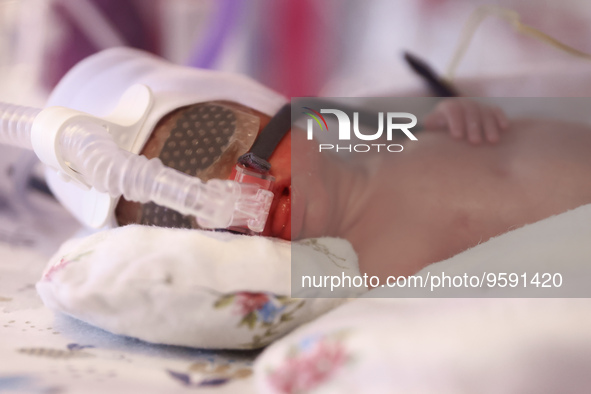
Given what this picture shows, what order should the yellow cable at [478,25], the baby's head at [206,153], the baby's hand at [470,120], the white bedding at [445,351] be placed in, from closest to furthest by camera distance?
the white bedding at [445,351], the baby's head at [206,153], the baby's hand at [470,120], the yellow cable at [478,25]

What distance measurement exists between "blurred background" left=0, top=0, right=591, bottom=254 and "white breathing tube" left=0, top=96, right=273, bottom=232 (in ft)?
1.85

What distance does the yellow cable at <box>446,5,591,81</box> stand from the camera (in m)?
1.15

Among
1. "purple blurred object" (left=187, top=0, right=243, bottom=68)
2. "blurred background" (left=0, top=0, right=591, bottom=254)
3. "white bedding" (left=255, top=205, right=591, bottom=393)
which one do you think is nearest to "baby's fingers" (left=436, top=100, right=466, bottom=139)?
"blurred background" (left=0, top=0, right=591, bottom=254)

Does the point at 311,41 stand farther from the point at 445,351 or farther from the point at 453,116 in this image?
the point at 445,351

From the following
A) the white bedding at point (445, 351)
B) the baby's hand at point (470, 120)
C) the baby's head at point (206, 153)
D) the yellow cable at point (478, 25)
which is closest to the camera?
the white bedding at point (445, 351)

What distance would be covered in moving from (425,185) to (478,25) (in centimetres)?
57

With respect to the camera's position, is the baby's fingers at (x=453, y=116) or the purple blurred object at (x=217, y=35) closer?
the baby's fingers at (x=453, y=116)

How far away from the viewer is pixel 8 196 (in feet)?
3.61

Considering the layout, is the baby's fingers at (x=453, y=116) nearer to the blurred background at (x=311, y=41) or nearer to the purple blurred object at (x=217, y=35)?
the blurred background at (x=311, y=41)

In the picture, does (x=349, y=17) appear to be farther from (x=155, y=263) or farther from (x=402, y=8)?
(x=155, y=263)

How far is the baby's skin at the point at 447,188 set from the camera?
2.57 ft

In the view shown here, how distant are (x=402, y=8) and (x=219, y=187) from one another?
34.7 inches

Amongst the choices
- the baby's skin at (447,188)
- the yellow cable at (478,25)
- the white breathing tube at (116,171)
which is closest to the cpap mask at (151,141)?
the white breathing tube at (116,171)

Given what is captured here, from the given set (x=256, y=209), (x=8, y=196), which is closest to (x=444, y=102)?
(x=256, y=209)
